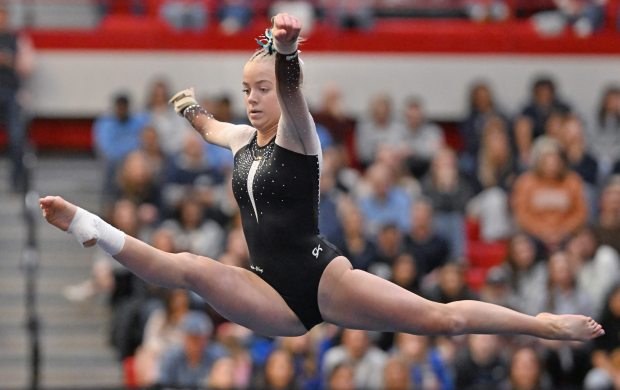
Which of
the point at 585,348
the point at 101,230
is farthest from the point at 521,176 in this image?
the point at 101,230

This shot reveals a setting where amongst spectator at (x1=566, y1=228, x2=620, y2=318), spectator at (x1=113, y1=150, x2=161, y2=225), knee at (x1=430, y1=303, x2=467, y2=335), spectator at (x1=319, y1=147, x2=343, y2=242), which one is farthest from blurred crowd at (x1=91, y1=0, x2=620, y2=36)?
knee at (x1=430, y1=303, x2=467, y2=335)

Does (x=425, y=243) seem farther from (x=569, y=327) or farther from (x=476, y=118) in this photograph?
(x=569, y=327)

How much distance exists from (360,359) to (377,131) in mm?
3366

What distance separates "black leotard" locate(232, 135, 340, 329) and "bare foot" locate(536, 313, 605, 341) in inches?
44.1

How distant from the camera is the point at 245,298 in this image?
19.1 feet

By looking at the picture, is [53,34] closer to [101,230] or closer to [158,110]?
[158,110]

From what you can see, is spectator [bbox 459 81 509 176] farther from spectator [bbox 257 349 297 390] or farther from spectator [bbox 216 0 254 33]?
spectator [bbox 257 349 297 390]

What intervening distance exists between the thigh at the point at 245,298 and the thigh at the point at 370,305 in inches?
7.4

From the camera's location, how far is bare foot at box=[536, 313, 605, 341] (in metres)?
6.14

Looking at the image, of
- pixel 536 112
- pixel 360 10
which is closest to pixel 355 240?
pixel 536 112

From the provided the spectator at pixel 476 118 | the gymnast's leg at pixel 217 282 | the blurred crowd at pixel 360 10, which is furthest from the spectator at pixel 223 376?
the blurred crowd at pixel 360 10

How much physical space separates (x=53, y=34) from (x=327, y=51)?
9.81 feet

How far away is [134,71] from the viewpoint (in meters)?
13.9

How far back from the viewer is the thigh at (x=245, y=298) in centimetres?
581
